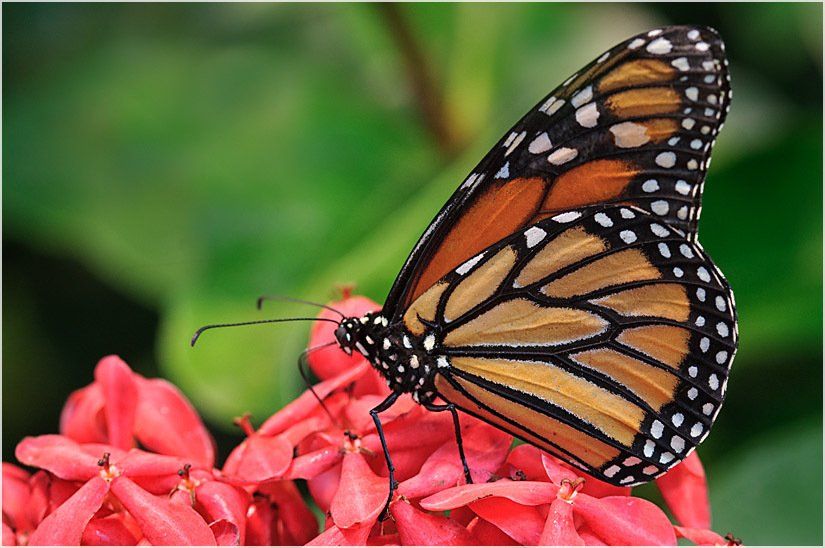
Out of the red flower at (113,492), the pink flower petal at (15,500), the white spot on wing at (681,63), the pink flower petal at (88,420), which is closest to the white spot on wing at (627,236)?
the white spot on wing at (681,63)

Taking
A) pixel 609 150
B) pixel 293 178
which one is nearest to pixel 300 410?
pixel 609 150

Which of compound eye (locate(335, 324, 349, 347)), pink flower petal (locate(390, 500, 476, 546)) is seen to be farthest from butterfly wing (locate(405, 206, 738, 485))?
pink flower petal (locate(390, 500, 476, 546))

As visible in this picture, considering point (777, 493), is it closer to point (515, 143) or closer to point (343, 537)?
point (515, 143)

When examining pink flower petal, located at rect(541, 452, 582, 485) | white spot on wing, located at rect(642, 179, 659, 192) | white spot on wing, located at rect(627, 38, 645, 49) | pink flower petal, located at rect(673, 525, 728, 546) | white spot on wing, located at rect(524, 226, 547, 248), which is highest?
white spot on wing, located at rect(627, 38, 645, 49)

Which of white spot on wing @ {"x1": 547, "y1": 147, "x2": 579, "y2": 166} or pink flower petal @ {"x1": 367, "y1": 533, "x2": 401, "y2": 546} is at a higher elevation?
white spot on wing @ {"x1": 547, "y1": 147, "x2": 579, "y2": 166}

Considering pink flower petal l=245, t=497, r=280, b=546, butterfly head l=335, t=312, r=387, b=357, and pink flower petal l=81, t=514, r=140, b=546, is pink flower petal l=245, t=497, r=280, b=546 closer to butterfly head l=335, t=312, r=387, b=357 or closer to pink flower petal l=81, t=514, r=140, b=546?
pink flower petal l=81, t=514, r=140, b=546

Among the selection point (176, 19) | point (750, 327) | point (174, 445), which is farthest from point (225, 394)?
point (176, 19)

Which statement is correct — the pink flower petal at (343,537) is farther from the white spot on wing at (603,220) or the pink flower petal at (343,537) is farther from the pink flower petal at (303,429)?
the white spot on wing at (603,220)

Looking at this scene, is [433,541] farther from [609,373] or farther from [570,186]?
[570,186]
